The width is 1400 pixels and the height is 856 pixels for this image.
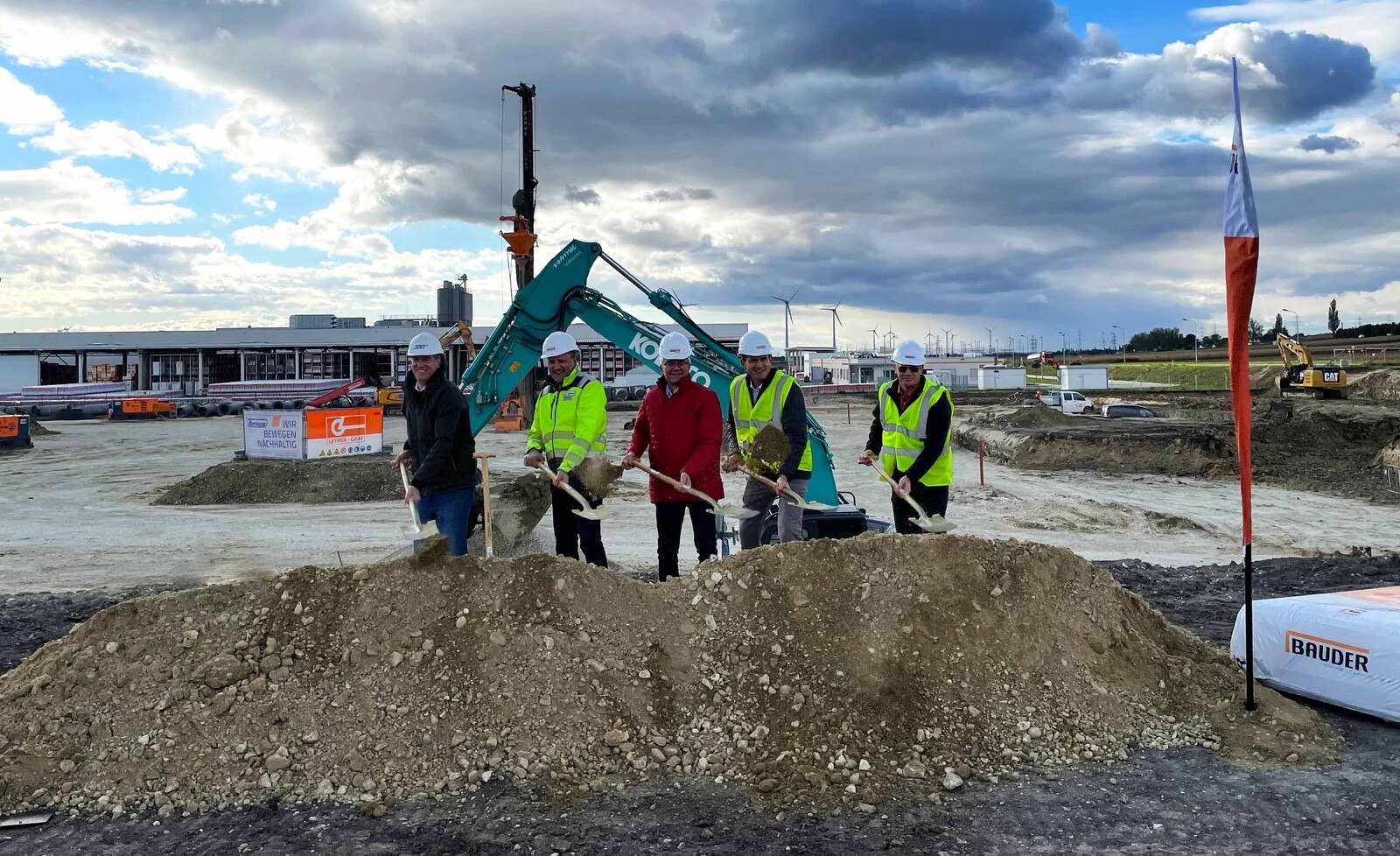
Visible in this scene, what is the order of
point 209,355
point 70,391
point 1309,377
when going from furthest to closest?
point 209,355, point 70,391, point 1309,377

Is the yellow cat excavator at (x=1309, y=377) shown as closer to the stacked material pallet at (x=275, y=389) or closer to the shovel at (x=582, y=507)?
the shovel at (x=582, y=507)

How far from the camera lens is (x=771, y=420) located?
6.82 metres

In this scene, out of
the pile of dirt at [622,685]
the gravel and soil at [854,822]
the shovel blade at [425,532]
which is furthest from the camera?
the shovel blade at [425,532]

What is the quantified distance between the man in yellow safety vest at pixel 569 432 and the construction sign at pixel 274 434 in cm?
1375

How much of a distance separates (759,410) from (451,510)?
2.27 metres

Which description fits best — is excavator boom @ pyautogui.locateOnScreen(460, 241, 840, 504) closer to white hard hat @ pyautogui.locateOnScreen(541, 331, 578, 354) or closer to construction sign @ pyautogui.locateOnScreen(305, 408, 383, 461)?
white hard hat @ pyautogui.locateOnScreen(541, 331, 578, 354)

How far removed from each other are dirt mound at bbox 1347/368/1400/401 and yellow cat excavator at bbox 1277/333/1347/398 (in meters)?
3.44

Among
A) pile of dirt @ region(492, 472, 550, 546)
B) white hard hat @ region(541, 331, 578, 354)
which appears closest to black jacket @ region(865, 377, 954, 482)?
white hard hat @ region(541, 331, 578, 354)

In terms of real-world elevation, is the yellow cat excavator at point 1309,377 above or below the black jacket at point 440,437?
above

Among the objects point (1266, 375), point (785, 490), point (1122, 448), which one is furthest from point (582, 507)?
point (1266, 375)

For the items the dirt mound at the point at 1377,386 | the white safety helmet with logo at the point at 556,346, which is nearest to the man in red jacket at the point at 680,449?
the white safety helmet with logo at the point at 556,346

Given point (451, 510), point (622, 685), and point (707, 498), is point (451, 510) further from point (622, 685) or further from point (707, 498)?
point (622, 685)

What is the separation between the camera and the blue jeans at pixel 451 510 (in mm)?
6199

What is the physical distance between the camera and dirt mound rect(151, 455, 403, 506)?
16234 mm
